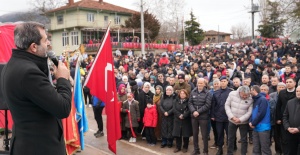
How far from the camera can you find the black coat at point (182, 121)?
729 centimetres

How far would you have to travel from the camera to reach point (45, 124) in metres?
2.16

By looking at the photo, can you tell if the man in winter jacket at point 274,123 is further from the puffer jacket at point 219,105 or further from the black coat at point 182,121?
the black coat at point 182,121

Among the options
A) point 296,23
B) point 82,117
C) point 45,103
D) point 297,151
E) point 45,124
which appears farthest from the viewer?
point 296,23

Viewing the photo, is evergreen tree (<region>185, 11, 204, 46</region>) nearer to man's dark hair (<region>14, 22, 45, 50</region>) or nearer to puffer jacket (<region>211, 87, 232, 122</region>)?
puffer jacket (<region>211, 87, 232, 122</region>)

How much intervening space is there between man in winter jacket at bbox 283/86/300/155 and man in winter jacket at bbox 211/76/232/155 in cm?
139

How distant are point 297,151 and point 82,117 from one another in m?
4.65

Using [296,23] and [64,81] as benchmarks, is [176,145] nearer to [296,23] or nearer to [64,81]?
[64,81]

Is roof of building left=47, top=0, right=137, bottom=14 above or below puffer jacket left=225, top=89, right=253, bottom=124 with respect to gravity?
above

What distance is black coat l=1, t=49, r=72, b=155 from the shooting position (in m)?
2.04

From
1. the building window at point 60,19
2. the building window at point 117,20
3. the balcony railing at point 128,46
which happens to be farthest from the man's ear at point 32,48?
the building window at point 117,20

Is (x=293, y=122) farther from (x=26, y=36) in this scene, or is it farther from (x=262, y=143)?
(x=26, y=36)

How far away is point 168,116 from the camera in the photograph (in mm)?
7684

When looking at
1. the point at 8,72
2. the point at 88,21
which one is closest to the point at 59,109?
the point at 8,72

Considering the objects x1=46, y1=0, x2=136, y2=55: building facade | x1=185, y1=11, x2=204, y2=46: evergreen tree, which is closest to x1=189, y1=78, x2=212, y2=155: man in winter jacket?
x1=46, y1=0, x2=136, y2=55: building facade
